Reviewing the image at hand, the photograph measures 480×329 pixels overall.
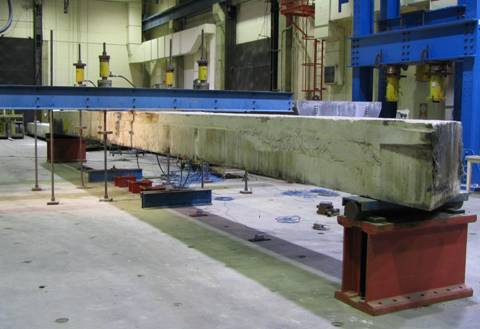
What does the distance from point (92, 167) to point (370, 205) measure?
8.86 meters

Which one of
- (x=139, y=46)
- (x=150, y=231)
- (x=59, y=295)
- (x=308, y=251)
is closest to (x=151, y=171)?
(x=150, y=231)

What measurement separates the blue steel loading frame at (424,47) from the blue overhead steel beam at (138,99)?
1.73 m

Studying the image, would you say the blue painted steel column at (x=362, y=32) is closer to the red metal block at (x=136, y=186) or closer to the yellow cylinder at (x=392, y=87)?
the yellow cylinder at (x=392, y=87)

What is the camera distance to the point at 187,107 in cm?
821

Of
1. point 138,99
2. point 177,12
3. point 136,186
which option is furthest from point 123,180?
point 177,12

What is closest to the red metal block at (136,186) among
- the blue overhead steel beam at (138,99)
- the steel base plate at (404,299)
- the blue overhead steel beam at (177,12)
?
the blue overhead steel beam at (138,99)

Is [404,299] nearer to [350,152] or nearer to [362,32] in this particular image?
[350,152]

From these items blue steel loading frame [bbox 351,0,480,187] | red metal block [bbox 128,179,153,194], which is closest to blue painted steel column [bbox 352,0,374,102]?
blue steel loading frame [bbox 351,0,480,187]

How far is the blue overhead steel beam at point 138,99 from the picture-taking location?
707 cm

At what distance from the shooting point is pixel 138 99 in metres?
7.86

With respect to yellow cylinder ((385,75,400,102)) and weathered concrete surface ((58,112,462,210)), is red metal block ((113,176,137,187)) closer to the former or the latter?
weathered concrete surface ((58,112,462,210))

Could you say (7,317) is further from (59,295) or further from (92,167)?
(92,167)

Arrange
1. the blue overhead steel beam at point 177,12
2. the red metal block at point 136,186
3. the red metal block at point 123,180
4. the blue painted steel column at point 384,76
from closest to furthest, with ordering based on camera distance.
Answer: the red metal block at point 136,186 → the red metal block at point 123,180 → the blue painted steel column at point 384,76 → the blue overhead steel beam at point 177,12

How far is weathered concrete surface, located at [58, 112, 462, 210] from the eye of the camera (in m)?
2.86
